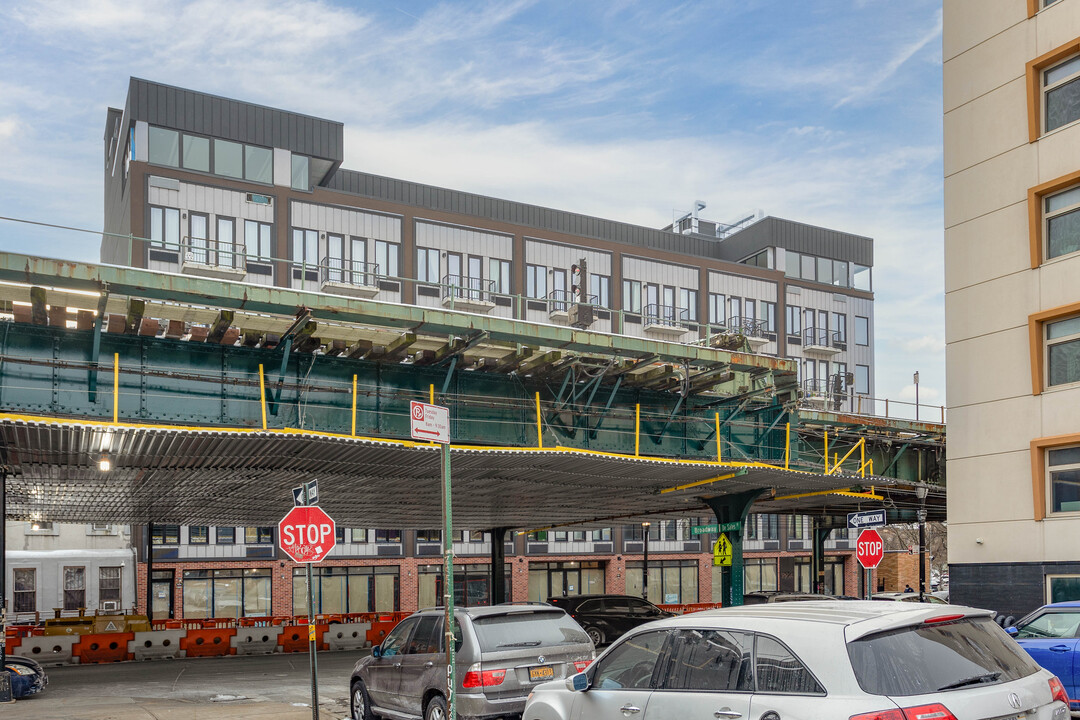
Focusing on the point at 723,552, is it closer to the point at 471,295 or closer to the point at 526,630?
the point at 526,630

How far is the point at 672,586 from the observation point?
61438 millimetres

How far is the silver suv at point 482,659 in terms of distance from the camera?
11672 millimetres

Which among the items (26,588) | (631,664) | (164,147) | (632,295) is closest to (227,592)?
(26,588)

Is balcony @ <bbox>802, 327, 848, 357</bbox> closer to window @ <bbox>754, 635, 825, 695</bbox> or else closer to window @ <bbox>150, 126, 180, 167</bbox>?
window @ <bbox>150, 126, 180, 167</bbox>

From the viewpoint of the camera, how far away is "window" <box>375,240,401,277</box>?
165 ft

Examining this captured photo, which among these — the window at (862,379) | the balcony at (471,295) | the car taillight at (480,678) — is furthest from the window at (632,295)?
the car taillight at (480,678)

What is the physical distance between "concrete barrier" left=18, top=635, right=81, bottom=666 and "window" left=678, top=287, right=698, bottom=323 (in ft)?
130

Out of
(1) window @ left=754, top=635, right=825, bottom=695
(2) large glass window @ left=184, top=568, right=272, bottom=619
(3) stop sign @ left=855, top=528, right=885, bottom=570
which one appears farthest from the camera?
(2) large glass window @ left=184, top=568, right=272, bottom=619

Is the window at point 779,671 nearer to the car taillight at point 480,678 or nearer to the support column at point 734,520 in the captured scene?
the car taillight at point 480,678

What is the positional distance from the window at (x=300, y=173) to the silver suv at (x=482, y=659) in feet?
125

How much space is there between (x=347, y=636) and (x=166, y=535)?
1865 cm

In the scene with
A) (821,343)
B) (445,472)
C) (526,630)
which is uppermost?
(821,343)

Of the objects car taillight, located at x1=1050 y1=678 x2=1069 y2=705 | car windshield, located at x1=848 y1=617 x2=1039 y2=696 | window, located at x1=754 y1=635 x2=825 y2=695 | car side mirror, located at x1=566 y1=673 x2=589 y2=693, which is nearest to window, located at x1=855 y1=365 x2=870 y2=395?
car side mirror, located at x1=566 y1=673 x2=589 y2=693

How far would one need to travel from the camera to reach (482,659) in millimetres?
11766
